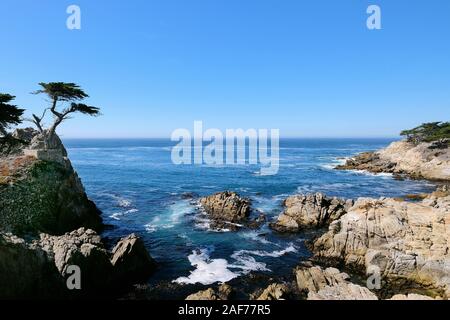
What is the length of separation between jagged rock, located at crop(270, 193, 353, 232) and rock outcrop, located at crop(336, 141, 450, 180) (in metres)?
41.2

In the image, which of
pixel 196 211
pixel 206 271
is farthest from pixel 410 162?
pixel 206 271

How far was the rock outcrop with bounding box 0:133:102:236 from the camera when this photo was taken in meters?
27.6

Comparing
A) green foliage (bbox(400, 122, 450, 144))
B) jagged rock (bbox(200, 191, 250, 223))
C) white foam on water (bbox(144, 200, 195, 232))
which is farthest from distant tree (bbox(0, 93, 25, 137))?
green foliage (bbox(400, 122, 450, 144))

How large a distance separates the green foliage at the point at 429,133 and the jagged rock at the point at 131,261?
8654cm

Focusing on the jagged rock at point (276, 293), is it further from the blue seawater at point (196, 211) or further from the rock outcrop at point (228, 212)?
the rock outcrop at point (228, 212)

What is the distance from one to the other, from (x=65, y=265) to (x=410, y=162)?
81.2 metres

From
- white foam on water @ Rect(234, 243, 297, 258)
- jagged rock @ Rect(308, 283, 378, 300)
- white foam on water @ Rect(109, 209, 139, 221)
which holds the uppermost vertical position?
jagged rock @ Rect(308, 283, 378, 300)

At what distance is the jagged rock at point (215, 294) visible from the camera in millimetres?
19797

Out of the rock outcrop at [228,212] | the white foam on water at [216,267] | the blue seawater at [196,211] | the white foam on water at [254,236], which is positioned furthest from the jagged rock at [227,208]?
the white foam on water at [216,267]

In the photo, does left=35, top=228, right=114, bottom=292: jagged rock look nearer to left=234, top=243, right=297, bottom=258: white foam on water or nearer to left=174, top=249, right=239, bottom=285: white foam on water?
left=174, top=249, right=239, bottom=285: white foam on water

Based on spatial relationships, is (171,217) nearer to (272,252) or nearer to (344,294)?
(272,252)

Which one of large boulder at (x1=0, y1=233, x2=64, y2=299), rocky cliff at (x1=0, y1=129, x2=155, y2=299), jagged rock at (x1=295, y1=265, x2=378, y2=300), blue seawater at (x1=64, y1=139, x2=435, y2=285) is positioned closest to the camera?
large boulder at (x1=0, y1=233, x2=64, y2=299)

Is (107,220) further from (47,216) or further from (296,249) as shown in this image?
(296,249)
